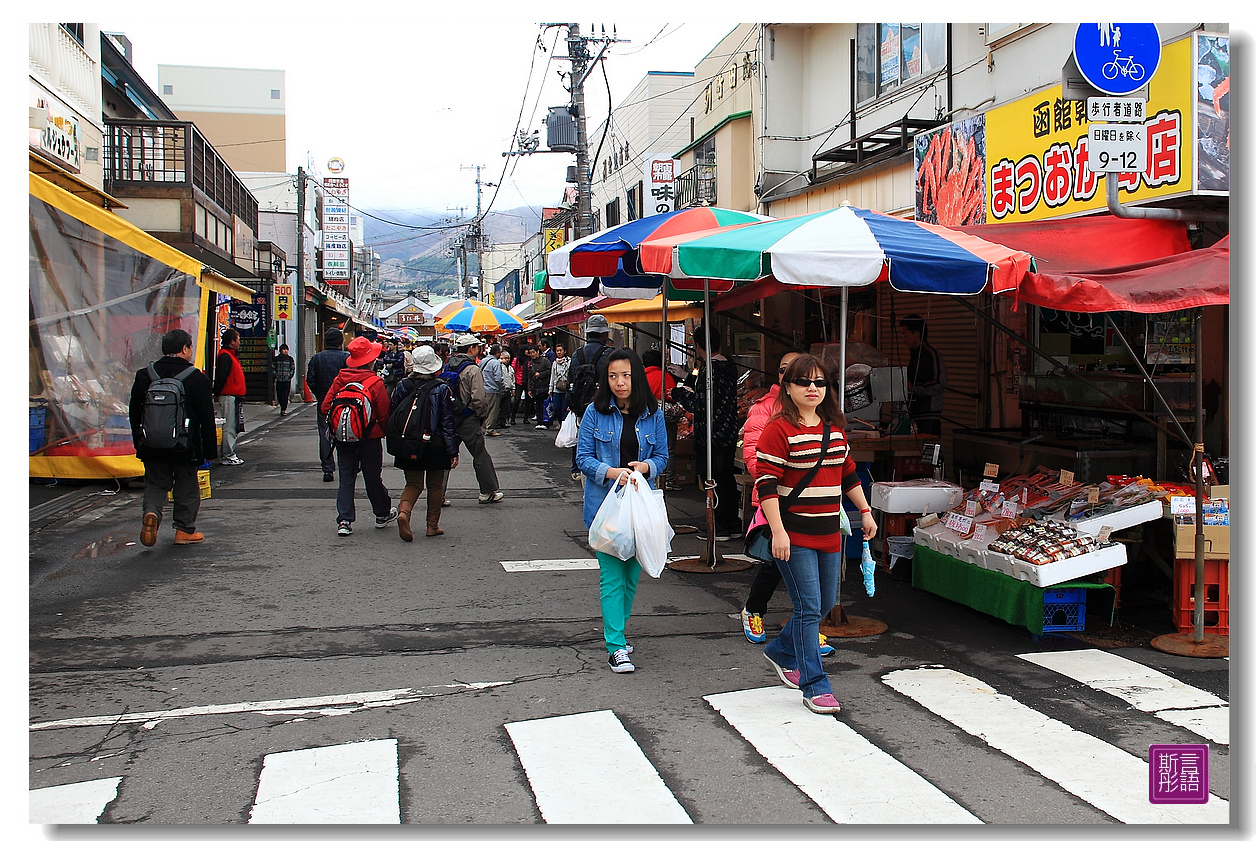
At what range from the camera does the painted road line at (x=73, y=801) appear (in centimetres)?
388

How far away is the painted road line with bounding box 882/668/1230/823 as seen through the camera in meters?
4.02

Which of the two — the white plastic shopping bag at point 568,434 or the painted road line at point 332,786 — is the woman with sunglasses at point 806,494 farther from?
the white plastic shopping bag at point 568,434

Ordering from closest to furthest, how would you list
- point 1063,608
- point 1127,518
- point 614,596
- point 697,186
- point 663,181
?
point 614,596, point 1063,608, point 1127,518, point 697,186, point 663,181

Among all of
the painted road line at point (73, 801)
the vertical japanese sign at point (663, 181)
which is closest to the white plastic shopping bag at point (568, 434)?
the painted road line at point (73, 801)

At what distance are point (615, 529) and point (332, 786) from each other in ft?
6.79

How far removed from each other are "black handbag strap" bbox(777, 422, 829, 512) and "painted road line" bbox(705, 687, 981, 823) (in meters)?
1.06

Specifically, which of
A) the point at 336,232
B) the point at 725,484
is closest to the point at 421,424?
the point at 725,484

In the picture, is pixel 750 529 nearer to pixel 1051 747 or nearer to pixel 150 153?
pixel 1051 747

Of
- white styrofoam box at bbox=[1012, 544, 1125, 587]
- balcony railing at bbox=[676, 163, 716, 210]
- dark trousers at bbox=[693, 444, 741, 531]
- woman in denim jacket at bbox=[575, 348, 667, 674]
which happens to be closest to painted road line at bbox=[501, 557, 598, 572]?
dark trousers at bbox=[693, 444, 741, 531]

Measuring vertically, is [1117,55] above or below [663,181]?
below

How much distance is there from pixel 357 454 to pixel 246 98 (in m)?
47.2

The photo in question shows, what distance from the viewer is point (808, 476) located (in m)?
5.11


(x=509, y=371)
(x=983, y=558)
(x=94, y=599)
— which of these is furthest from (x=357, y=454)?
(x=509, y=371)

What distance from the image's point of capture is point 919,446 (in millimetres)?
9297
